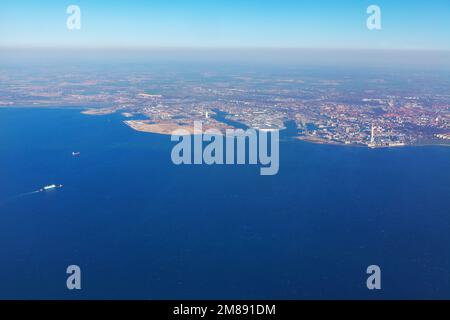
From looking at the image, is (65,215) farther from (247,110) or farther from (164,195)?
(247,110)

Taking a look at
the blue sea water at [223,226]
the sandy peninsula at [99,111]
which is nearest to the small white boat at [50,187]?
the blue sea water at [223,226]

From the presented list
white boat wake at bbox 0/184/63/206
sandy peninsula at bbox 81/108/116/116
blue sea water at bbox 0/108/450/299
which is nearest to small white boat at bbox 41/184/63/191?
white boat wake at bbox 0/184/63/206

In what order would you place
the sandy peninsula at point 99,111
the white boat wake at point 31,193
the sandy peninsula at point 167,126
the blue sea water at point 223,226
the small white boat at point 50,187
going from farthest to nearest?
the sandy peninsula at point 99,111, the sandy peninsula at point 167,126, the small white boat at point 50,187, the white boat wake at point 31,193, the blue sea water at point 223,226

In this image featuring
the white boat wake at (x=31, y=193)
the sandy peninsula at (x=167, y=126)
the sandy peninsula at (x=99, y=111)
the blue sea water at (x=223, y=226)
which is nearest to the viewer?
the blue sea water at (x=223, y=226)

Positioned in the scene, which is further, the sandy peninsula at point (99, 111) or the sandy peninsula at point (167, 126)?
the sandy peninsula at point (99, 111)

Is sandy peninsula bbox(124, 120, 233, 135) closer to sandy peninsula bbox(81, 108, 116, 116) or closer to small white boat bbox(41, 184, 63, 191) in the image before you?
sandy peninsula bbox(81, 108, 116, 116)

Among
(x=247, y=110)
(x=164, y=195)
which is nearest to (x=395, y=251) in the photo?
(x=164, y=195)

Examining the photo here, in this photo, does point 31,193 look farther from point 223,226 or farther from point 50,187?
point 223,226

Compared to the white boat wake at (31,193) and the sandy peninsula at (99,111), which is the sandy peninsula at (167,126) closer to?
the sandy peninsula at (99,111)

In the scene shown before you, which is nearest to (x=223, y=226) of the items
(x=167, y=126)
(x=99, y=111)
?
(x=167, y=126)

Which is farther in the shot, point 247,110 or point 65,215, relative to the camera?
point 247,110
